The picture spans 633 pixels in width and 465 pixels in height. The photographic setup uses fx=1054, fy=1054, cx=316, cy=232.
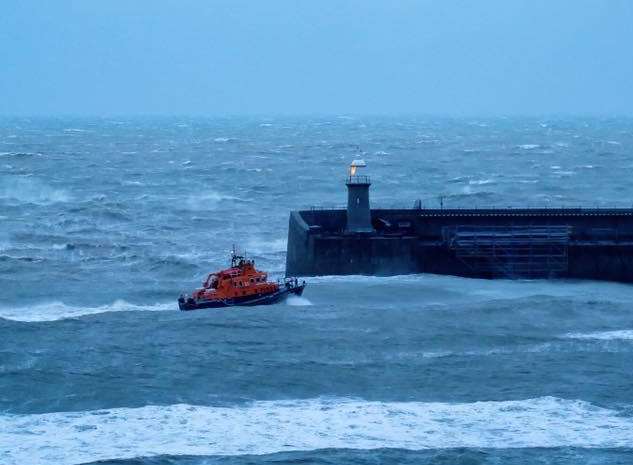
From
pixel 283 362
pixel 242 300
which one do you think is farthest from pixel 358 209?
pixel 283 362

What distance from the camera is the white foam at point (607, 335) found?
24.2m

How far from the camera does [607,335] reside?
2453 centimetres

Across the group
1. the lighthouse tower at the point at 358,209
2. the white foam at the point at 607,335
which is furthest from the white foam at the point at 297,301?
the white foam at the point at 607,335

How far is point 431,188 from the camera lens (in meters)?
62.0

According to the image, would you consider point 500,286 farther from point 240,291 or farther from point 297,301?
point 240,291

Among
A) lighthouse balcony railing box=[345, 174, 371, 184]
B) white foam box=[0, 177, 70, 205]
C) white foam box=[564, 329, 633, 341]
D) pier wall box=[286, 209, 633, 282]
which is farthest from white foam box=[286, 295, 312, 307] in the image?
white foam box=[0, 177, 70, 205]

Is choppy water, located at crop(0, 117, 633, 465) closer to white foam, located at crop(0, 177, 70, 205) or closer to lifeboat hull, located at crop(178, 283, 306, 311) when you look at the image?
lifeboat hull, located at crop(178, 283, 306, 311)

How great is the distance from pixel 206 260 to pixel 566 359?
17.0m

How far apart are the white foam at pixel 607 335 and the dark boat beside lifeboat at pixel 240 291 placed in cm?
769

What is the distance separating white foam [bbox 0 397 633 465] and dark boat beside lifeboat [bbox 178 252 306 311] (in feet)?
28.1

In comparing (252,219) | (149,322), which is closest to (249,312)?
(149,322)

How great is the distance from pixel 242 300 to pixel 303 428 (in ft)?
33.7

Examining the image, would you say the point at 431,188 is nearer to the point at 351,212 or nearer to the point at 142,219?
the point at 142,219

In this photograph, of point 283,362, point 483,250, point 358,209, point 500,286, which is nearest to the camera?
point 283,362
